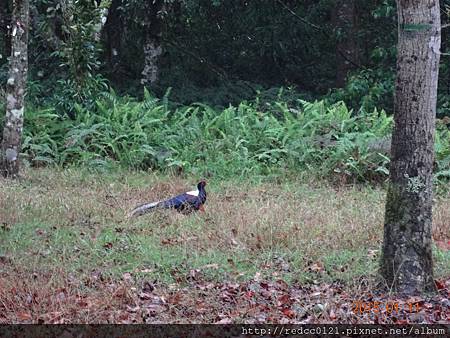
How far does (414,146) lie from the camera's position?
6.27 metres

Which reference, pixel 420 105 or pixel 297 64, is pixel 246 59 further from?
pixel 420 105

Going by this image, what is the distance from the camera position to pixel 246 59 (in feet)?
66.5

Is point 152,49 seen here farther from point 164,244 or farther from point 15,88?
point 164,244

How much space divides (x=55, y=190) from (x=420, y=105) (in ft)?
21.2

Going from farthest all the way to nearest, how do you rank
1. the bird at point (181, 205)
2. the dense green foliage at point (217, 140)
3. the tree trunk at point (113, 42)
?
1. the tree trunk at point (113, 42)
2. the dense green foliage at point (217, 140)
3. the bird at point (181, 205)

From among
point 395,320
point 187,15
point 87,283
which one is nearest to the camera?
point 395,320

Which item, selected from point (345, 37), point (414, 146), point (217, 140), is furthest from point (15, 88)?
point (345, 37)

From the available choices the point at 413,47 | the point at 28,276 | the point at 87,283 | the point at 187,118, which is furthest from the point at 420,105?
the point at 187,118

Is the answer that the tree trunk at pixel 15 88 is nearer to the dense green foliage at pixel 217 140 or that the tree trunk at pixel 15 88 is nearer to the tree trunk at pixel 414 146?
the dense green foliage at pixel 217 140

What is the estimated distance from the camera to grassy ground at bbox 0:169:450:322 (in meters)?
6.46

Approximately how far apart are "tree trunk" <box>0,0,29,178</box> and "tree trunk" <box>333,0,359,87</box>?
8.55 metres
